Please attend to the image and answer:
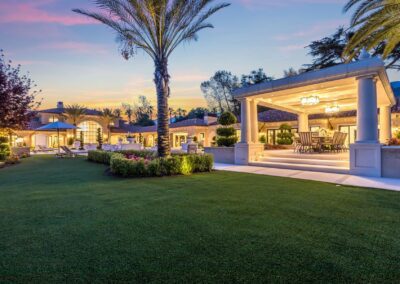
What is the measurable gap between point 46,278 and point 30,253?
28.4 inches

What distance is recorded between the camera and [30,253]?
8.85ft

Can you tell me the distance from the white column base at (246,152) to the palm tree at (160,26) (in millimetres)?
3854

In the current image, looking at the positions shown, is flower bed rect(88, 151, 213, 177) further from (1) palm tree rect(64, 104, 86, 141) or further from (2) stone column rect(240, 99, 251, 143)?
(1) palm tree rect(64, 104, 86, 141)

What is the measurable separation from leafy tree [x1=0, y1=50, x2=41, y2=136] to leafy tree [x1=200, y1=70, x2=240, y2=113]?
31503 mm

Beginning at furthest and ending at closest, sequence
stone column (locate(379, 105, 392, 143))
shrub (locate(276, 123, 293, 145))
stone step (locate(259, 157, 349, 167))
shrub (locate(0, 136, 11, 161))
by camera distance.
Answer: shrub (locate(276, 123, 293, 145)) → shrub (locate(0, 136, 11, 161)) → stone column (locate(379, 105, 392, 143)) → stone step (locate(259, 157, 349, 167))

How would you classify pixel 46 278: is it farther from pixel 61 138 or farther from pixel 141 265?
pixel 61 138

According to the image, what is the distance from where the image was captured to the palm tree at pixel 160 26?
9.14 meters

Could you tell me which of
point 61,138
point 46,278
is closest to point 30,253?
point 46,278

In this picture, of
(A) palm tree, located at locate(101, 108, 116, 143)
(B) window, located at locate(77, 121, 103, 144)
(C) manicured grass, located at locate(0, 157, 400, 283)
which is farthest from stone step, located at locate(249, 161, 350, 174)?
(B) window, located at locate(77, 121, 103, 144)

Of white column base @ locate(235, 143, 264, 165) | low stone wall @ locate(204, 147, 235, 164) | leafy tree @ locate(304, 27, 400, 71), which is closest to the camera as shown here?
white column base @ locate(235, 143, 264, 165)

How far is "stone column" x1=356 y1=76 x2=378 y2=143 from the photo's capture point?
7887 mm

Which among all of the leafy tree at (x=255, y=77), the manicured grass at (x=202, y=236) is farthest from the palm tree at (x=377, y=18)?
the leafy tree at (x=255, y=77)

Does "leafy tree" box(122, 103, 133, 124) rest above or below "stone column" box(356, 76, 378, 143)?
above

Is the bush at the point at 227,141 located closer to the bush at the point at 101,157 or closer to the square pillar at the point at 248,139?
the square pillar at the point at 248,139
